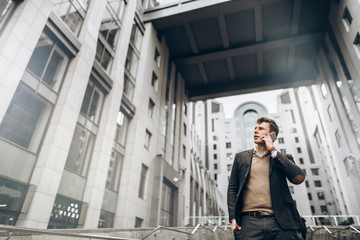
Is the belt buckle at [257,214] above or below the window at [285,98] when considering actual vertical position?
below

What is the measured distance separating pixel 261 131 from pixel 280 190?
64 cm

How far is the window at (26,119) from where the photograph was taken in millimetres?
8891

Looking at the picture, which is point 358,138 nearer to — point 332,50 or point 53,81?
point 332,50

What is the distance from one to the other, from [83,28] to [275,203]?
13.8 m

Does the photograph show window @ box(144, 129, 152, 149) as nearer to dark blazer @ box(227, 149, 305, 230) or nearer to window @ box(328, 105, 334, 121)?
dark blazer @ box(227, 149, 305, 230)

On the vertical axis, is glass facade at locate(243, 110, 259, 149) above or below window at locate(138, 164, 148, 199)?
above

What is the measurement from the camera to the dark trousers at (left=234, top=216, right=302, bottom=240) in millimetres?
2201

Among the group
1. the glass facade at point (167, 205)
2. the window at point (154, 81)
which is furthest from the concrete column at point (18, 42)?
the glass facade at point (167, 205)

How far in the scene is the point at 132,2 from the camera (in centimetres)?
2014

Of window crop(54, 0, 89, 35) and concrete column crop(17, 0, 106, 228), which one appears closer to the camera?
concrete column crop(17, 0, 106, 228)

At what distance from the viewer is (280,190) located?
7.89 ft

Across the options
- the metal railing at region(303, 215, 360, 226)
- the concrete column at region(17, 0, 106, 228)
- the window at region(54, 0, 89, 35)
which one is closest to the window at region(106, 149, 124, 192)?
the concrete column at region(17, 0, 106, 228)

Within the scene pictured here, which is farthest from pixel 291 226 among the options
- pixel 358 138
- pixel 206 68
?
pixel 206 68

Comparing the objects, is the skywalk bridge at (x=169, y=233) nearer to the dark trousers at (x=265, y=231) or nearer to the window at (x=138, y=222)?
the dark trousers at (x=265, y=231)
